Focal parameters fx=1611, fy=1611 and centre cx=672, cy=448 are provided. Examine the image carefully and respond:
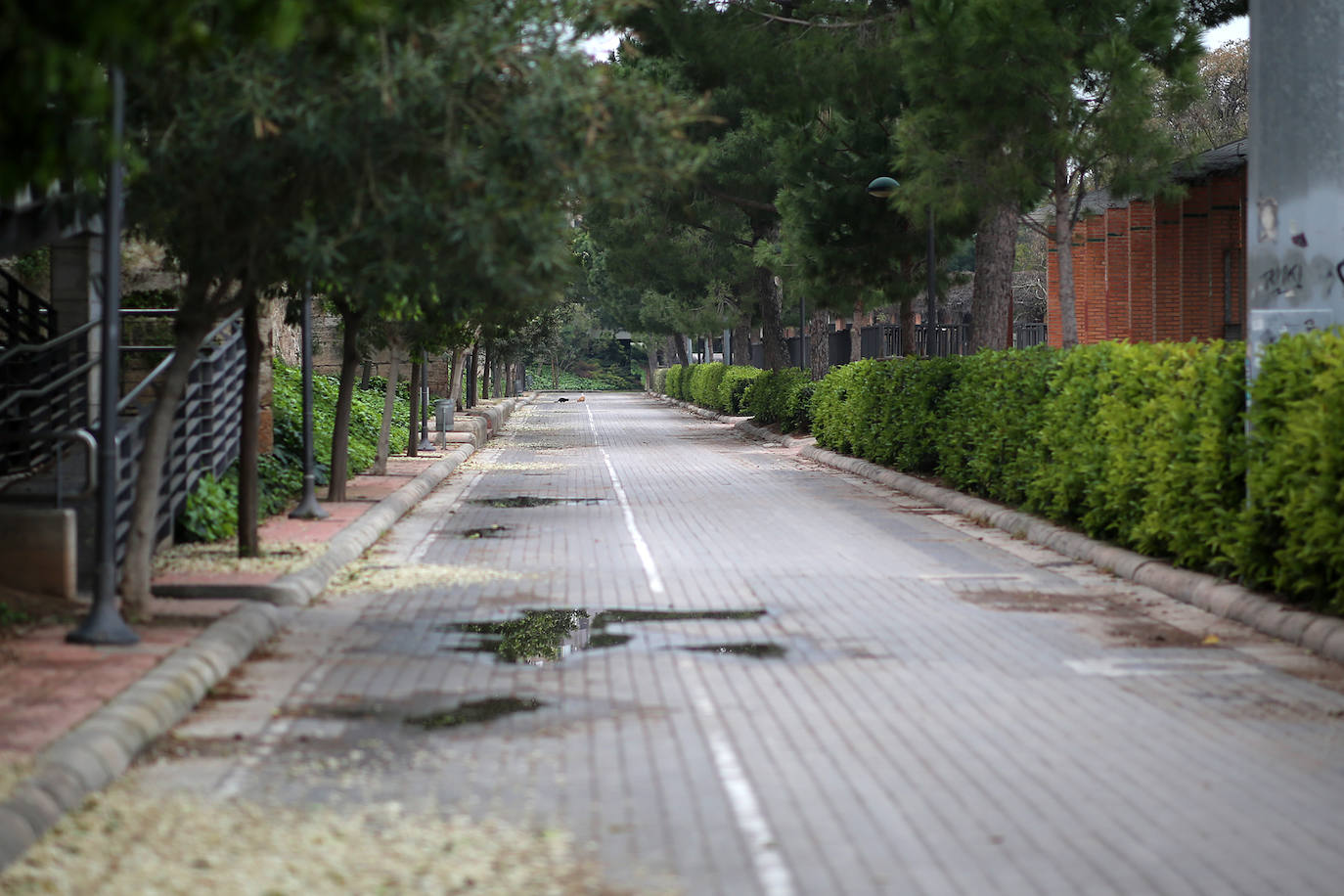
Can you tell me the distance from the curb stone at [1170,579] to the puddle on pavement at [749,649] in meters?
3.36

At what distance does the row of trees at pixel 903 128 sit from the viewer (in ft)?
65.5

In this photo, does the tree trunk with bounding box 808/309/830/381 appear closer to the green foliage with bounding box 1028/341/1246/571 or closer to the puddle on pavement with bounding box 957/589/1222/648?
the green foliage with bounding box 1028/341/1246/571

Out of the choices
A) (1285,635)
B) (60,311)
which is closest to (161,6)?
(1285,635)

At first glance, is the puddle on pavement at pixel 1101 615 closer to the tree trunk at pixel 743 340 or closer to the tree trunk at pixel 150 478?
the tree trunk at pixel 150 478

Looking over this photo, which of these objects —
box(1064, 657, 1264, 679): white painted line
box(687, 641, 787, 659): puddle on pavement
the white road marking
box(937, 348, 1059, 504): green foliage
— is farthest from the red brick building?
the white road marking

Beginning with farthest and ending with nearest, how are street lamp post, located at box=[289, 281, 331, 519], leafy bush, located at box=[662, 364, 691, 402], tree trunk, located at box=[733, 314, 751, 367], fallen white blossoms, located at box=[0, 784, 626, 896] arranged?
leafy bush, located at box=[662, 364, 691, 402], tree trunk, located at box=[733, 314, 751, 367], street lamp post, located at box=[289, 281, 331, 519], fallen white blossoms, located at box=[0, 784, 626, 896]

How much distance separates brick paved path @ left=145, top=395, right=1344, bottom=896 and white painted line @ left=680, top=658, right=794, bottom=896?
0.05 feet

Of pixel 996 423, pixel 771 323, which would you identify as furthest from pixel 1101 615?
pixel 771 323

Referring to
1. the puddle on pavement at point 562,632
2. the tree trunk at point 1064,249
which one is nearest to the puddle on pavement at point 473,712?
the puddle on pavement at point 562,632

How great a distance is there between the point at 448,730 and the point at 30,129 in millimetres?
3960

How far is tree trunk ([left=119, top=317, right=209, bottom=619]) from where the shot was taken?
10.4 metres

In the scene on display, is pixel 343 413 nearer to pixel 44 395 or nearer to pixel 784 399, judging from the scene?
pixel 44 395

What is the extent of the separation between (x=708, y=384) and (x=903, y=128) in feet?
130

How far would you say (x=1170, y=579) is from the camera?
12.6m
